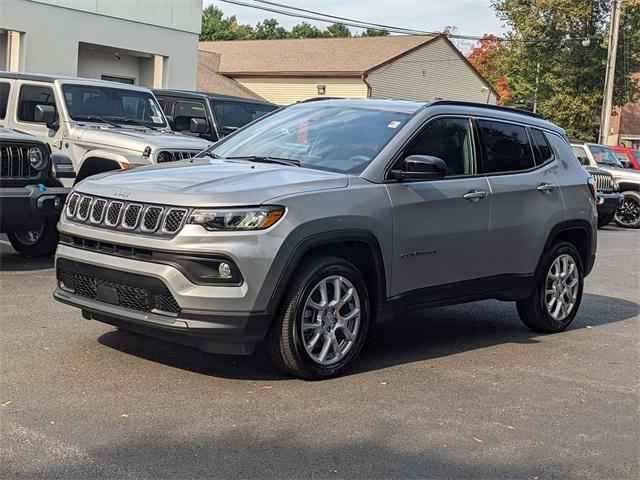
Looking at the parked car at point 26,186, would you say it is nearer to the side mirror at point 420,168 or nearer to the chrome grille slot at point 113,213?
the chrome grille slot at point 113,213

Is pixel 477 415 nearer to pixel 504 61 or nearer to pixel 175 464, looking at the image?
pixel 175 464

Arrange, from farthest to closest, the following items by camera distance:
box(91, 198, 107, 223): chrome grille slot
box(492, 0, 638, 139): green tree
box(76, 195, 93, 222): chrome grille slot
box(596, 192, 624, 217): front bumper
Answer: box(492, 0, 638, 139): green tree
box(596, 192, 624, 217): front bumper
box(76, 195, 93, 222): chrome grille slot
box(91, 198, 107, 223): chrome grille slot

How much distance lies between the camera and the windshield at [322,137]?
21.3 ft

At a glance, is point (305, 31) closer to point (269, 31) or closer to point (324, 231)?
point (269, 31)

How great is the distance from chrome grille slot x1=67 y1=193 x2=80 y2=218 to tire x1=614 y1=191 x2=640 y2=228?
1826 centimetres

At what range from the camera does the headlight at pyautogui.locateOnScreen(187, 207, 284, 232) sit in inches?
213

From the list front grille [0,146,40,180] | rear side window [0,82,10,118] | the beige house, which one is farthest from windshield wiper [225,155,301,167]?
the beige house

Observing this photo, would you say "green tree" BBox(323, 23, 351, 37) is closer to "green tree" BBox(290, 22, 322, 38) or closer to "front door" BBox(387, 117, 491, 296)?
"green tree" BBox(290, 22, 322, 38)

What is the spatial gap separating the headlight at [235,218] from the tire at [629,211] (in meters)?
18.2

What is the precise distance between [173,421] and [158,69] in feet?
66.3

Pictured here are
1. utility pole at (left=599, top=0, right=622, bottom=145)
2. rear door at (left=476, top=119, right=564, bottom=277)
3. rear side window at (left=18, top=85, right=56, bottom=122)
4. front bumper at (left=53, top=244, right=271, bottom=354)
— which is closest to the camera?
front bumper at (left=53, top=244, right=271, bottom=354)

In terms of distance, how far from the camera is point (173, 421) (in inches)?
194

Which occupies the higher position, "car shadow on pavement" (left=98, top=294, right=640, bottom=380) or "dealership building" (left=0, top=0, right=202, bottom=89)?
"dealership building" (left=0, top=0, right=202, bottom=89)

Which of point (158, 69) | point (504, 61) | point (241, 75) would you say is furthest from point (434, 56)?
point (158, 69)
